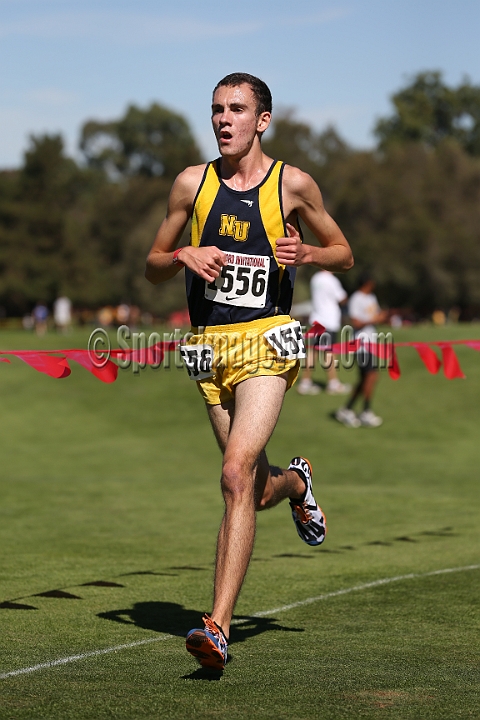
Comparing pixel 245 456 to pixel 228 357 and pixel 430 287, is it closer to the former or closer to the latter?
pixel 228 357

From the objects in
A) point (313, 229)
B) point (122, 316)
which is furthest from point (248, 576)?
point (122, 316)

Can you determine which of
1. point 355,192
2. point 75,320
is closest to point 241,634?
point 355,192

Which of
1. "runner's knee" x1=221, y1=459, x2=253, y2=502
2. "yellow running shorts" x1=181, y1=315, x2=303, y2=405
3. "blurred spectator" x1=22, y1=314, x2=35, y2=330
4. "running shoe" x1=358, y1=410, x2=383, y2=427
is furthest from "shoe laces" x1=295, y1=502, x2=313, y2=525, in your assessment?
"blurred spectator" x1=22, y1=314, x2=35, y2=330

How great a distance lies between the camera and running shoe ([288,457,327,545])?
6.52m

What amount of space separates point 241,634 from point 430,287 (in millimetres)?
73787

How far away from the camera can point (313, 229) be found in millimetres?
5867

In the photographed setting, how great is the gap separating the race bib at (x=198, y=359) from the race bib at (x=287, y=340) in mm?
300

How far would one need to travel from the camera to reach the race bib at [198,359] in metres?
5.53

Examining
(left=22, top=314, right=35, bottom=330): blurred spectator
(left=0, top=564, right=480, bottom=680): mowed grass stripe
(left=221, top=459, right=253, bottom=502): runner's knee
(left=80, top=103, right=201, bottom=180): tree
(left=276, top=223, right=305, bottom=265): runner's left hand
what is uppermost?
(left=80, top=103, right=201, bottom=180): tree

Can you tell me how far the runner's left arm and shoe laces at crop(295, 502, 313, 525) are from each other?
1475 millimetres

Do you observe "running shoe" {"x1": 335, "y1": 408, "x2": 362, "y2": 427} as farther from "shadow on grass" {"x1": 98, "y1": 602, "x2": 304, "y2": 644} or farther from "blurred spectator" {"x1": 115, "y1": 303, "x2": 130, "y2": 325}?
"blurred spectator" {"x1": 115, "y1": 303, "x2": 130, "y2": 325}

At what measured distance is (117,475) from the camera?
1441cm

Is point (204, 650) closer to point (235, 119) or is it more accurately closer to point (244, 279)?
point (244, 279)

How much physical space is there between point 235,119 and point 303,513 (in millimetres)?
2354
